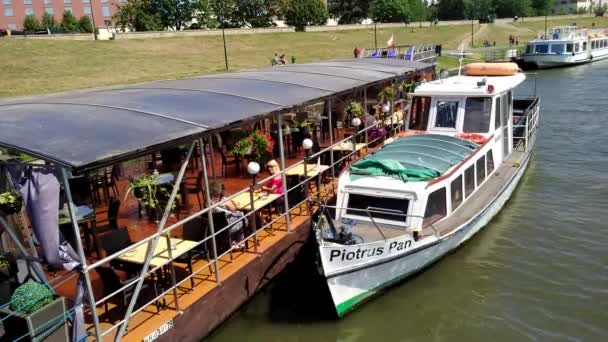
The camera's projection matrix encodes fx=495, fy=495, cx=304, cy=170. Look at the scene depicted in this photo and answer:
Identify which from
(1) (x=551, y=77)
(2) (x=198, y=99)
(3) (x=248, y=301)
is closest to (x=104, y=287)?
(3) (x=248, y=301)

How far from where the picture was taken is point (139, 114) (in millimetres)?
7441

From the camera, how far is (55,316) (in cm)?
588

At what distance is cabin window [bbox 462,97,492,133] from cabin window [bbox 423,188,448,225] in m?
3.41

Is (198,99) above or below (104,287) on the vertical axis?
above

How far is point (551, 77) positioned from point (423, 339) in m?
44.8

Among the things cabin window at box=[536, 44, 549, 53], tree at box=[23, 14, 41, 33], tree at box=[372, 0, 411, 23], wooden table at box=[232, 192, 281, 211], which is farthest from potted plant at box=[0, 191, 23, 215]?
tree at box=[372, 0, 411, 23]

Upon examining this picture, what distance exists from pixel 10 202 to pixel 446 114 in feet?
34.0

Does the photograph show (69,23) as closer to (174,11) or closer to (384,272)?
(174,11)

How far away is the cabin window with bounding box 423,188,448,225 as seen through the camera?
985 centimetres

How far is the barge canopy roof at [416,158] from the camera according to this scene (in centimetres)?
1008

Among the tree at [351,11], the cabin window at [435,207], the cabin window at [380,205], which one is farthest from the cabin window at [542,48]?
the tree at [351,11]

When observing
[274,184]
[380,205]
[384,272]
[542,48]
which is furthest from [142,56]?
[384,272]

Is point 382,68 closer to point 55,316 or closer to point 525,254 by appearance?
point 525,254

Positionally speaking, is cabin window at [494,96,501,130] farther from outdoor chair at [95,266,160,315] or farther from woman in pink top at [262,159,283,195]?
outdoor chair at [95,266,160,315]
